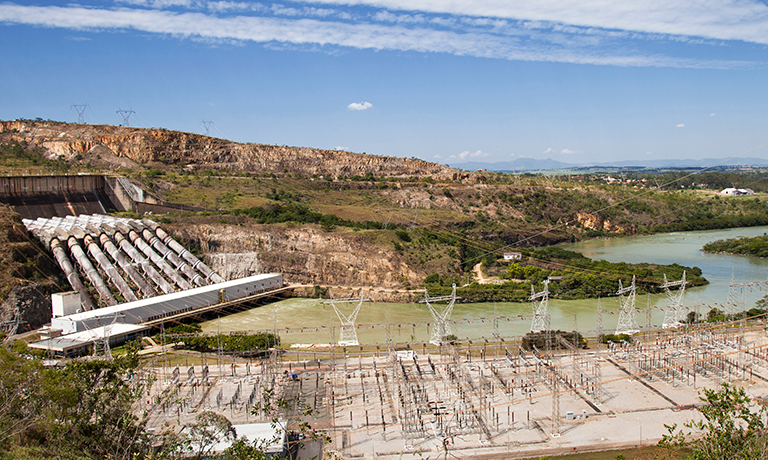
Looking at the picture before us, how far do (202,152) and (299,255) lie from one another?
132ft

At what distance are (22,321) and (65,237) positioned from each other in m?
9.68

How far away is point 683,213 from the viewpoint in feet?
270

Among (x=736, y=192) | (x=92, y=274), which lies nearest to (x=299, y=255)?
(x=92, y=274)

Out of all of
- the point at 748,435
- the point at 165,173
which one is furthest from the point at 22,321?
the point at 165,173

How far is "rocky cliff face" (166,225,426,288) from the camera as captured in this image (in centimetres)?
4456

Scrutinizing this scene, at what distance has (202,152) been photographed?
262ft

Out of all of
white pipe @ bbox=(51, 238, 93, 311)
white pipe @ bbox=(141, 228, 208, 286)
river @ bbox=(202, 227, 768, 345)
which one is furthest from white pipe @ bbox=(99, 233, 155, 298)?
river @ bbox=(202, 227, 768, 345)

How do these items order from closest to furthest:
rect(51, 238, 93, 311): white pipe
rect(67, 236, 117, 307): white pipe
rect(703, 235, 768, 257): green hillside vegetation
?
rect(51, 238, 93, 311): white pipe
rect(67, 236, 117, 307): white pipe
rect(703, 235, 768, 257): green hillside vegetation

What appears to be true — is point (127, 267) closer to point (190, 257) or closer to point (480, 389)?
point (190, 257)

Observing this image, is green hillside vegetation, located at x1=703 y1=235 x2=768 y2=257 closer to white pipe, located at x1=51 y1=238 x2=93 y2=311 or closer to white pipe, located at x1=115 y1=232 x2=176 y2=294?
white pipe, located at x1=115 y1=232 x2=176 y2=294

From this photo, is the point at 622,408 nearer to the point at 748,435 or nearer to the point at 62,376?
the point at 748,435

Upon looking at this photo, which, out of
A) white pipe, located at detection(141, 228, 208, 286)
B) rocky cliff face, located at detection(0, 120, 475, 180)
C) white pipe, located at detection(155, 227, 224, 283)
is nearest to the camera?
white pipe, located at detection(141, 228, 208, 286)

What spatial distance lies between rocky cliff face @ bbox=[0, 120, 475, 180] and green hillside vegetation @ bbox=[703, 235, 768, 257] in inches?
1457

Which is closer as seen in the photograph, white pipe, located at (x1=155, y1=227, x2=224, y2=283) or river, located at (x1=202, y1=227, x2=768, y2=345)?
river, located at (x1=202, y1=227, x2=768, y2=345)
